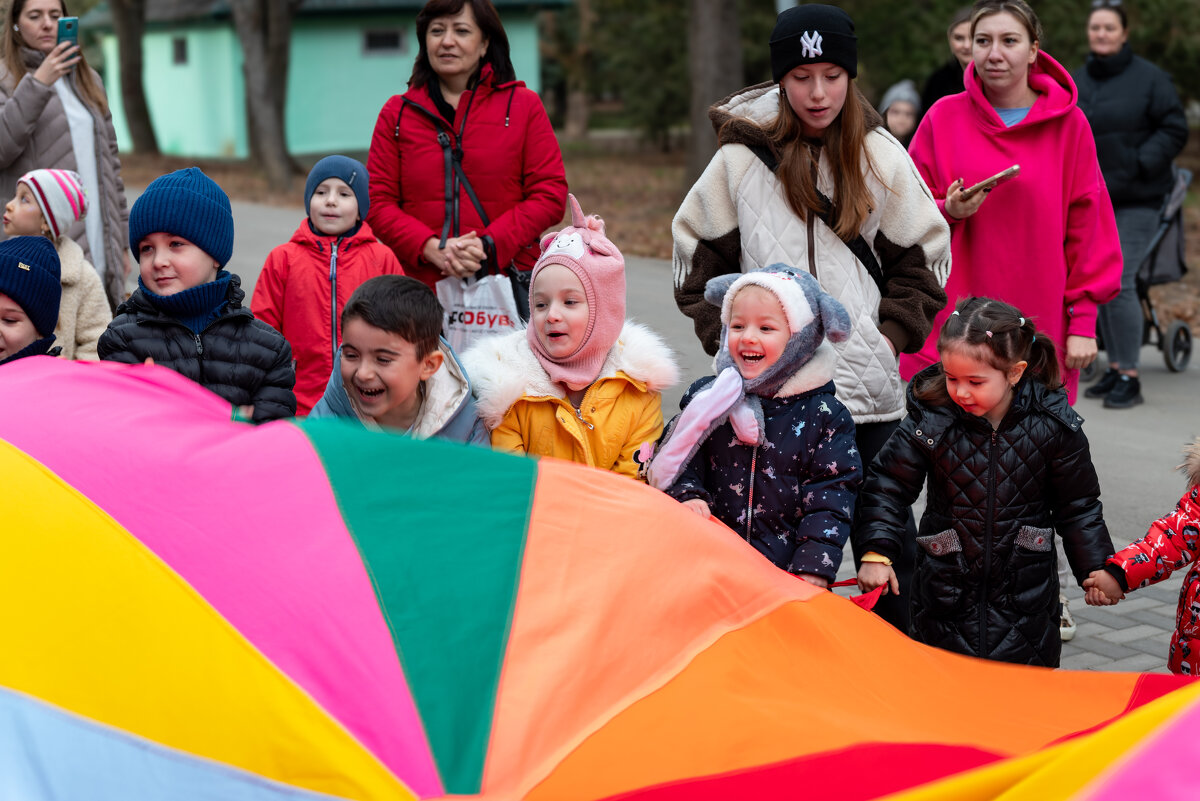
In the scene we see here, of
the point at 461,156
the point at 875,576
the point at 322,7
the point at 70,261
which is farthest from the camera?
the point at 322,7

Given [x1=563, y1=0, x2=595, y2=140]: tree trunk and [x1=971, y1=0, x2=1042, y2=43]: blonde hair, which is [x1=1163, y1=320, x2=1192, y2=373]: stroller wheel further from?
[x1=563, y1=0, x2=595, y2=140]: tree trunk

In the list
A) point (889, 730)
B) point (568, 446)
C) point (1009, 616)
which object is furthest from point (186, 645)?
point (1009, 616)

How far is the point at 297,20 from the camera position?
38875mm

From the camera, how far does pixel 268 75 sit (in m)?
29.6

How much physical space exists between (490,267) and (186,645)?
313cm

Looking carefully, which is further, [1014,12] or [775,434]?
[1014,12]

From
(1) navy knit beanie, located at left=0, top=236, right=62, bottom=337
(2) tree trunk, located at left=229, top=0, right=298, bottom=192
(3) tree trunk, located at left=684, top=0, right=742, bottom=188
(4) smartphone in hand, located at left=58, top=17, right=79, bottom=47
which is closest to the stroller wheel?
(4) smartphone in hand, located at left=58, top=17, right=79, bottom=47

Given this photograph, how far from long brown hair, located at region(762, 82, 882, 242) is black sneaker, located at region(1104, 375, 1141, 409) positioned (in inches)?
218

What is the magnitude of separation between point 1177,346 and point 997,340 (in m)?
7.25

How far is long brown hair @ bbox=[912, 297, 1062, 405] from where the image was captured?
155 inches

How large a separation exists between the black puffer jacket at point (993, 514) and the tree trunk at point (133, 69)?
36.9m

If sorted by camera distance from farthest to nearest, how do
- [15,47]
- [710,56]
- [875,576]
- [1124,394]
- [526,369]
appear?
[710,56]
[1124,394]
[15,47]
[526,369]
[875,576]

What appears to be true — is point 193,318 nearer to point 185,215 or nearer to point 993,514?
point 185,215

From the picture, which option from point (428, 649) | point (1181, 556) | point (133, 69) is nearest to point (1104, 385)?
point (1181, 556)
